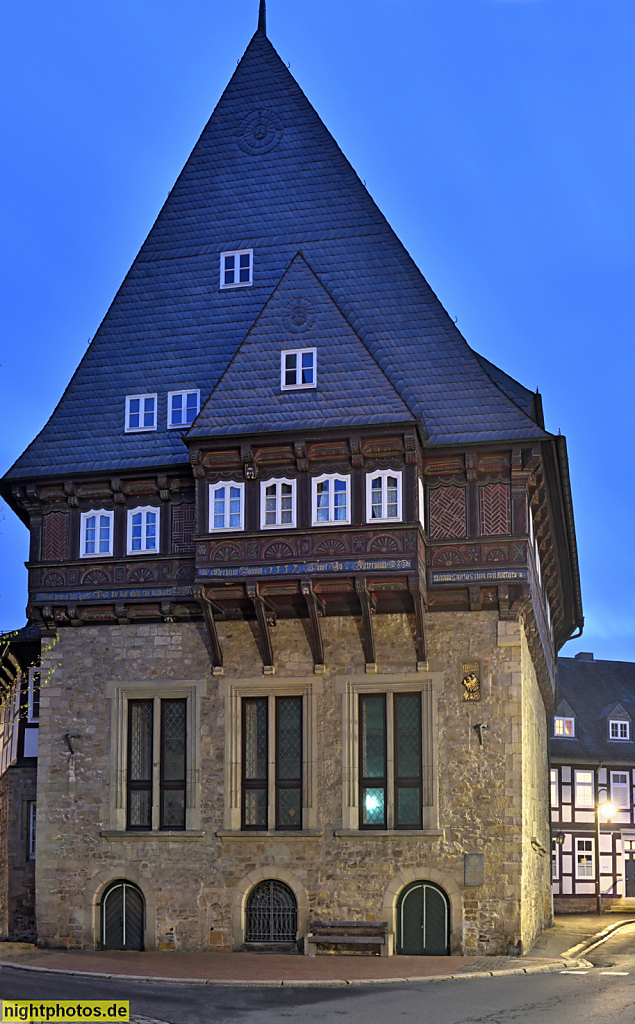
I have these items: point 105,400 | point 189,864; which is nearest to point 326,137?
point 105,400

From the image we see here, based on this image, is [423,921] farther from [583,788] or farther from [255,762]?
[583,788]

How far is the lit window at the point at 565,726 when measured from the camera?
200ft

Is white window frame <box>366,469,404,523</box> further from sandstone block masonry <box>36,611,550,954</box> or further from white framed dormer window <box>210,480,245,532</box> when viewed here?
white framed dormer window <box>210,480,245,532</box>

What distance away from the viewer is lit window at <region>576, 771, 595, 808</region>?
58750 mm

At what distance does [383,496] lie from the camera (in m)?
27.8

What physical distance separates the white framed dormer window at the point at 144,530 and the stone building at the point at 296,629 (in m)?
0.06

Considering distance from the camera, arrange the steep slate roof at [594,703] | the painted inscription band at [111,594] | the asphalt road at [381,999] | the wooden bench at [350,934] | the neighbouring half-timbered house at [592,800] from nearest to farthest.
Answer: the asphalt road at [381,999] < the wooden bench at [350,934] < the painted inscription band at [111,594] < the neighbouring half-timbered house at [592,800] < the steep slate roof at [594,703]

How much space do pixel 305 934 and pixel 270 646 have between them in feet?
20.2

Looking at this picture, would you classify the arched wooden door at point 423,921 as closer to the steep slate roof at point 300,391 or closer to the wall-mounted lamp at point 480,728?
the wall-mounted lamp at point 480,728

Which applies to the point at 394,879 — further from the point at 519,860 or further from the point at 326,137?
the point at 326,137

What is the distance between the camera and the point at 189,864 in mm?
28484

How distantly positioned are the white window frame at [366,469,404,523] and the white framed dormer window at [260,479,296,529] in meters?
1.69

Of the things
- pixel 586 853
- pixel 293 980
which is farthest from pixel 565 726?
pixel 293 980

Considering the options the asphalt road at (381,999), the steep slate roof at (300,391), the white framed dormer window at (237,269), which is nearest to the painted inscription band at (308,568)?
the steep slate roof at (300,391)
